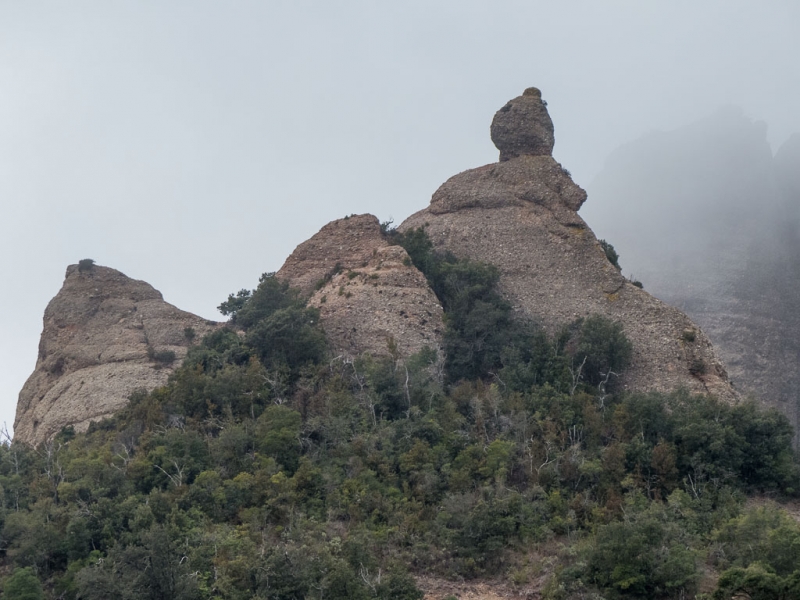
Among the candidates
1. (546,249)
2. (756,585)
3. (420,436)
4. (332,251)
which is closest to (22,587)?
(420,436)

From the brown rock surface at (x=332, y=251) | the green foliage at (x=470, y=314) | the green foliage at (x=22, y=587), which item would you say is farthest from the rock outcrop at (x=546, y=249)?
the green foliage at (x=22, y=587)

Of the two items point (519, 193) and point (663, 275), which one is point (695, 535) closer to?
point (519, 193)

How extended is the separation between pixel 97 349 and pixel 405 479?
45.7ft

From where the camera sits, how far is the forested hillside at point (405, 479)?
79.5 ft

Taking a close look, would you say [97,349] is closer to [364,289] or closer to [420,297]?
[364,289]

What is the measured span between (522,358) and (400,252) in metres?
6.00

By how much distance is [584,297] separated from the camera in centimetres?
3600

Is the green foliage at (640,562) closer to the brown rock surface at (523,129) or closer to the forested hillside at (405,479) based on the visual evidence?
the forested hillside at (405,479)

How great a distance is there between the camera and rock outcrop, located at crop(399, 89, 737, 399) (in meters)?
33.8

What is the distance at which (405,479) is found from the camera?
29.1 meters

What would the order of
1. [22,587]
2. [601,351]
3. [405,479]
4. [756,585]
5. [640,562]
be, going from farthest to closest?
[601,351] → [405,479] → [22,587] → [640,562] → [756,585]

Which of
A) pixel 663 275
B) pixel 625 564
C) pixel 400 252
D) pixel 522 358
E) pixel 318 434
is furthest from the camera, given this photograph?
pixel 663 275

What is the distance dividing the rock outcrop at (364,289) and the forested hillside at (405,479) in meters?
0.80

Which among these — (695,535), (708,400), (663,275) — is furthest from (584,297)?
(663,275)
